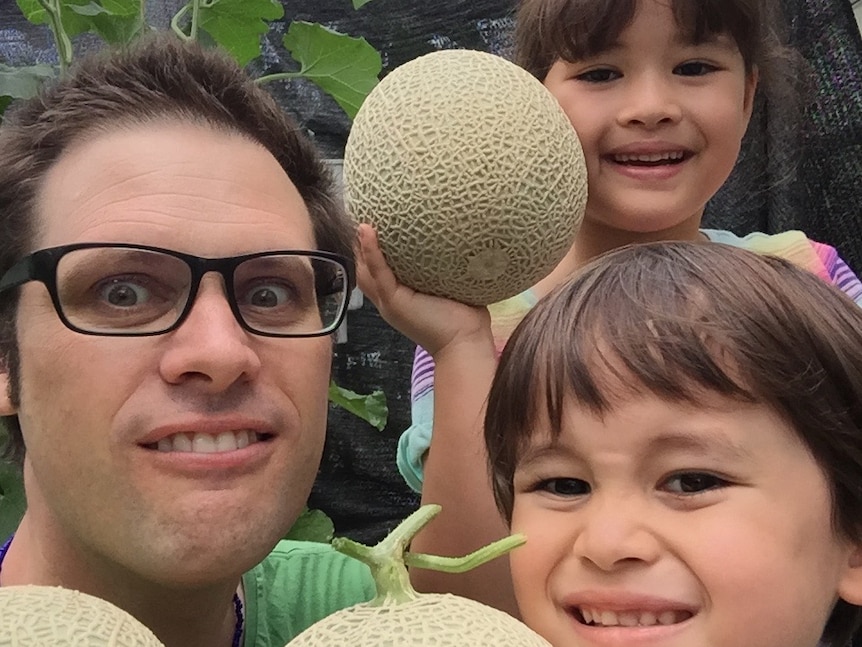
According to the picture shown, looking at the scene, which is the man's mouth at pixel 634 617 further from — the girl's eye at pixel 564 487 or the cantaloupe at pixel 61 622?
the cantaloupe at pixel 61 622

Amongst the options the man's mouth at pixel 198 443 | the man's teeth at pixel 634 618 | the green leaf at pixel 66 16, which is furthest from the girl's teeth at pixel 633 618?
the green leaf at pixel 66 16

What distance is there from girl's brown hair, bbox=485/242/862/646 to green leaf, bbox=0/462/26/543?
1035mm

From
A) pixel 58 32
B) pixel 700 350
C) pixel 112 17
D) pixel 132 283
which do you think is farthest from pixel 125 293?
pixel 112 17

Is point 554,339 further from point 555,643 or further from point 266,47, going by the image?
point 266,47

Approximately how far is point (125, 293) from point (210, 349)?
12cm

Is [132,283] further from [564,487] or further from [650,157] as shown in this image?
[650,157]

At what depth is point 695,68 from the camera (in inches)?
56.2

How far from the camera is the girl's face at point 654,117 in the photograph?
4.48 ft

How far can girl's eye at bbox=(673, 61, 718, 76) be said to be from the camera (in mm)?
1412

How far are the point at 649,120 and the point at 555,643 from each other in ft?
2.56

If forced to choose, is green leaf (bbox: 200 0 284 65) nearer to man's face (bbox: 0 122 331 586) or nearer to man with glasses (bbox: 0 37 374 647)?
man with glasses (bbox: 0 37 374 647)

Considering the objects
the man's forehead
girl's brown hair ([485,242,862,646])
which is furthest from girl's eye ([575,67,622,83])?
the man's forehead

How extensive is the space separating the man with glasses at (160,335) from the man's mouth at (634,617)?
0.30 meters

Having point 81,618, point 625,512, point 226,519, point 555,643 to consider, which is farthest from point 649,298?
point 81,618
